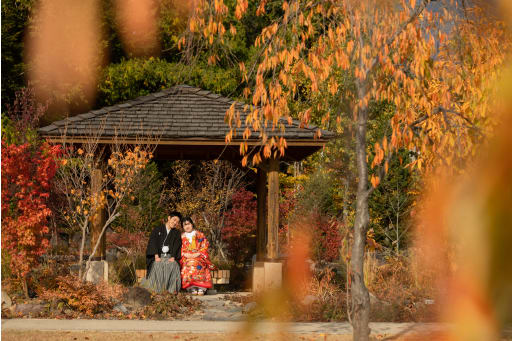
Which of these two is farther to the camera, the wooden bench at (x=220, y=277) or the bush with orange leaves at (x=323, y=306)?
the wooden bench at (x=220, y=277)

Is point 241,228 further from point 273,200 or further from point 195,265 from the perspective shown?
point 273,200

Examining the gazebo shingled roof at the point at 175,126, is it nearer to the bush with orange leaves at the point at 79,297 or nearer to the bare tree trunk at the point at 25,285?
the bare tree trunk at the point at 25,285

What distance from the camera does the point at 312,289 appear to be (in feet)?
34.9

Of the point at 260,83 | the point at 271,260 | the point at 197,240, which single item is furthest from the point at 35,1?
the point at 260,83

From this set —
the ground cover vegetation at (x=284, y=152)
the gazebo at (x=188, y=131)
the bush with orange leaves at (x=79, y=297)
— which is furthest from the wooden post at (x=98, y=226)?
the bush with orange leaves at (x=79, y=297)

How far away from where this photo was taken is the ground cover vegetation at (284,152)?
5332 millimetres

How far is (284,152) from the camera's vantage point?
1012cm

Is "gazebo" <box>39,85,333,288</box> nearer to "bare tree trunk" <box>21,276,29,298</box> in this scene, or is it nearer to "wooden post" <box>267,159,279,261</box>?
"wooden post" <box>267,159,279,261</box>

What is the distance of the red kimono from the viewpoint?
1241cm

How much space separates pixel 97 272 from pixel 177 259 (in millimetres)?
1547

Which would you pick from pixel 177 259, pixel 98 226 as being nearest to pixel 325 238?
pixel 177 259

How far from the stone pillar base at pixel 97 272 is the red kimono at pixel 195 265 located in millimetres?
1586

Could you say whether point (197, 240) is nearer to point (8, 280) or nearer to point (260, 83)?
point (8, 280)

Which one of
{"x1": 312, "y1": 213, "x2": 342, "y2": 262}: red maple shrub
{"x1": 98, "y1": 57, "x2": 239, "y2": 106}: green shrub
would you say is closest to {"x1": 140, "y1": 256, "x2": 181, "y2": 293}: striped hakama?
{"x1": 312, "y1": 213, "x2": 342, "y2": 262}: red maple shrub
